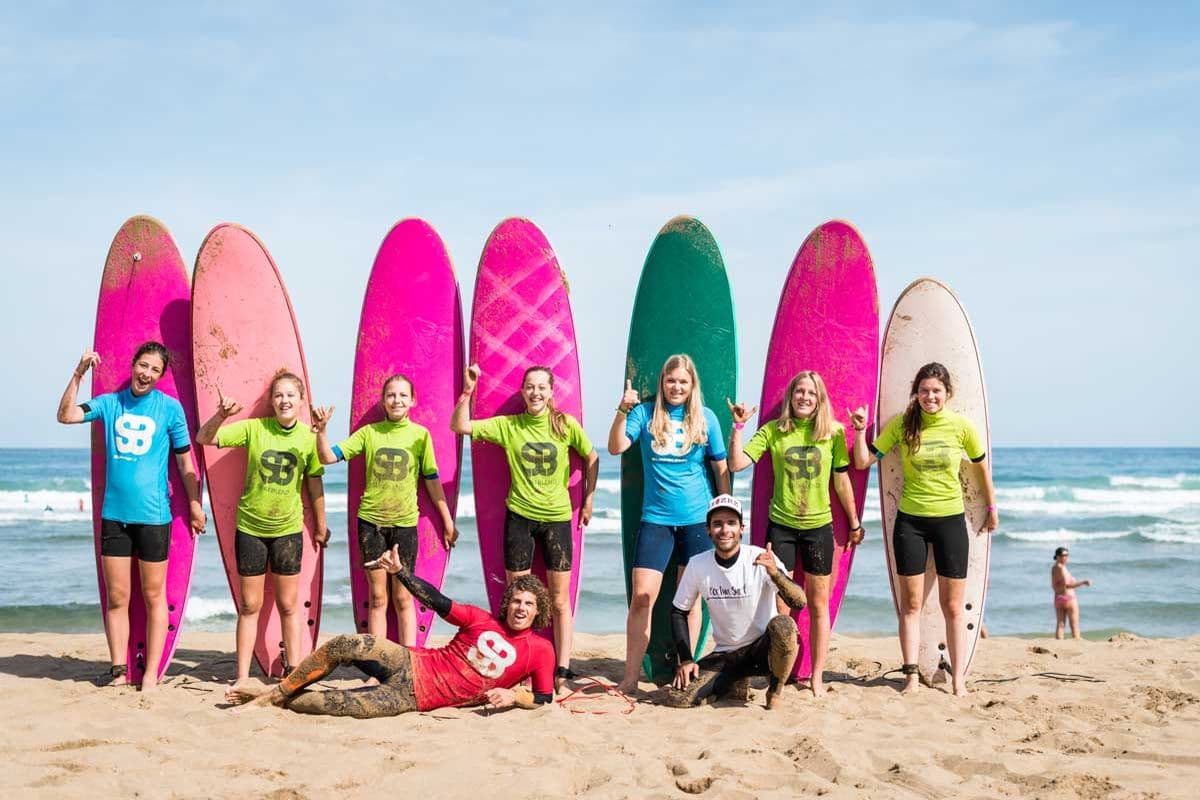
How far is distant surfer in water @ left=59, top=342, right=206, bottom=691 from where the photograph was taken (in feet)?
14.4

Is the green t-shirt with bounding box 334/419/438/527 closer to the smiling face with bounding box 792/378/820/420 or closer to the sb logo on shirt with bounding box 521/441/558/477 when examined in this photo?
the sb logo on shirt with bounding box 521/441/558/477

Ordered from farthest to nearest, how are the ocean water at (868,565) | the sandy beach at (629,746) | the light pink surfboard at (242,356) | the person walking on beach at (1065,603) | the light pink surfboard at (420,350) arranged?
the ocean water at (868,565) < the person walking on beach at (1065,603) < the light pink surfboard at (420,350) < the light pink surfboard at (242,356) < the sandy beach at (629,746)

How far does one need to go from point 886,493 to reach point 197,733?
3.38 m

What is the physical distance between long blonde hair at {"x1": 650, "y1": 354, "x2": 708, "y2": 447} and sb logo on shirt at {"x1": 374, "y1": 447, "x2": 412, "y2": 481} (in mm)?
1196

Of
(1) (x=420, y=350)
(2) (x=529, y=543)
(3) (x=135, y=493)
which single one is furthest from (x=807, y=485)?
(3) (x=135, y=493)

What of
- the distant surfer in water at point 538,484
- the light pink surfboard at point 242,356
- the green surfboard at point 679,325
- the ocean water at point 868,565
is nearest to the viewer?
the distant surfer in water at point 538,484

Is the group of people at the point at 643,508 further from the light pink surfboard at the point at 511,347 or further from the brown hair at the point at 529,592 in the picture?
the light pink surfboard at the point at 511,347

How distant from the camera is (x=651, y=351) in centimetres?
531

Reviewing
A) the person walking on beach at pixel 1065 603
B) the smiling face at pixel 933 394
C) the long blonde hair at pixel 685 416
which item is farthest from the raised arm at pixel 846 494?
the person walking on beach at pixel 1065 603

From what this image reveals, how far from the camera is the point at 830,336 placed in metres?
5.23

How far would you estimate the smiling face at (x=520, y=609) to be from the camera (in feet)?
13.0

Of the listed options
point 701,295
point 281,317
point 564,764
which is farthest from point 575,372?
point 564,764

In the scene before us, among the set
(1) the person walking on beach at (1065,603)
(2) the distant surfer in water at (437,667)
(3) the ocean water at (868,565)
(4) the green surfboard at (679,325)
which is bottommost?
(3) the ocean water at (868,565)

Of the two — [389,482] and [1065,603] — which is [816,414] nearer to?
[389,482]
